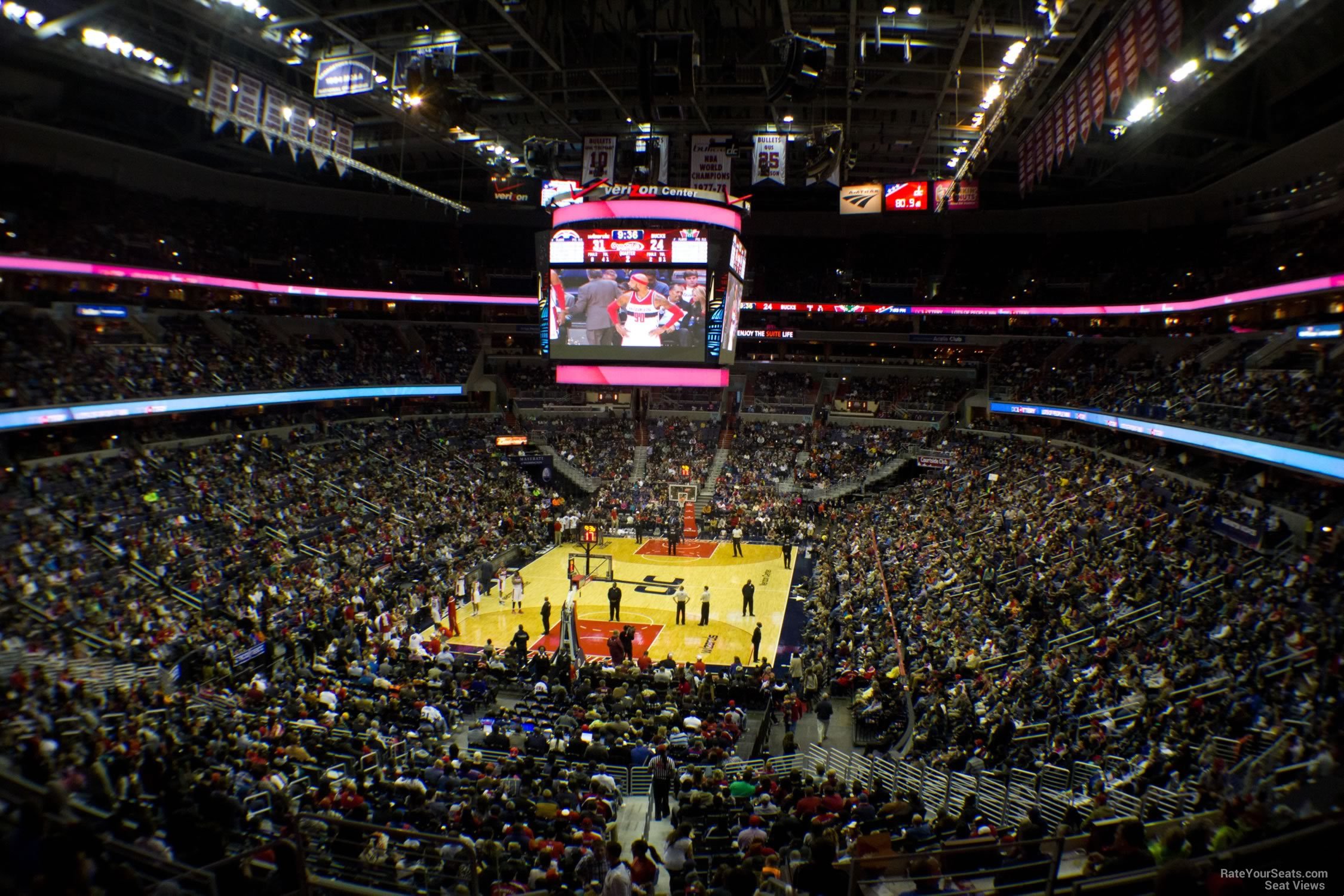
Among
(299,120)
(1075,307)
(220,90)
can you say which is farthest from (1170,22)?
(1075,307)

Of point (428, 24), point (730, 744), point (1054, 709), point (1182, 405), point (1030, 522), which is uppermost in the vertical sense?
point (428, 24)

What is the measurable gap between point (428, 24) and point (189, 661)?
14.1m

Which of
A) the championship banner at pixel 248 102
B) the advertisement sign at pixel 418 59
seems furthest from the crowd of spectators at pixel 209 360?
the advertisement sign at pixel 418 59

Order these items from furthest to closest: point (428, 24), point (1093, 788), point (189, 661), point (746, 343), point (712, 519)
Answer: point (746, 343)
point (712, 519)
point (428, 24)
point (189, 661)
point (1093, 788)

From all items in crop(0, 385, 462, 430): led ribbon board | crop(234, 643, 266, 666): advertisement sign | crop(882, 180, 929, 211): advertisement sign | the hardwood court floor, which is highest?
crop(882, 180, 929, 211): advertisement sign

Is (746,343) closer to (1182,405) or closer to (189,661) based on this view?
(1182,405)

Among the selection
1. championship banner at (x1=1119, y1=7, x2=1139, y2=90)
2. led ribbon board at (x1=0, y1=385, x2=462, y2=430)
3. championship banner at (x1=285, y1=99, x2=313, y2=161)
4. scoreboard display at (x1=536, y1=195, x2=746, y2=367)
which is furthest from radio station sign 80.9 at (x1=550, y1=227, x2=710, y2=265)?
led ribbon board at (x1=0, y1=385, x2=462, y2=430)

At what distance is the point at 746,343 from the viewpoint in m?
44.0

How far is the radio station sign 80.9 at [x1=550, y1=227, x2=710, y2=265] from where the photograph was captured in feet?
74.4

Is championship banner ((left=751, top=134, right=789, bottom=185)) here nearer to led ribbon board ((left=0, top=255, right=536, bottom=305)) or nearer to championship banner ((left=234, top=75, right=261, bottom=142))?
championship banner ((left=234, top=75, right=261, bottom=142))

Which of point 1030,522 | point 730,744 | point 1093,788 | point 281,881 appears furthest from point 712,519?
point 281,881

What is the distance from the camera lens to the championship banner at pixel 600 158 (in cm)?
2005

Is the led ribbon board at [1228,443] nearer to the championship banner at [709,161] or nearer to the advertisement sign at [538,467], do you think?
the championship banner at [709,161]

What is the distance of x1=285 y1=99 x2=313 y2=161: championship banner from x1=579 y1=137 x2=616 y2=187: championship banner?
6.87 m
